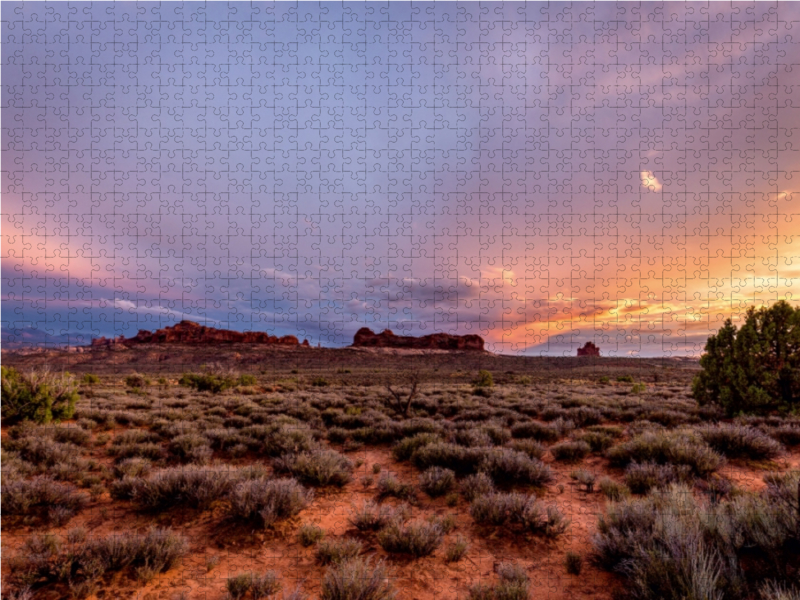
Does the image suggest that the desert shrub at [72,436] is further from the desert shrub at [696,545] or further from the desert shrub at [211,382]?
the desert shrub at [696,545]

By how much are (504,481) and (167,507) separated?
5.54 m

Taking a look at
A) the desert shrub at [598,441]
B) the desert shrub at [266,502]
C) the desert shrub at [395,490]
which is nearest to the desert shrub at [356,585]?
the desert shrub at [266,502]

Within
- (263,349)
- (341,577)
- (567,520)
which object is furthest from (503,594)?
(263,349)

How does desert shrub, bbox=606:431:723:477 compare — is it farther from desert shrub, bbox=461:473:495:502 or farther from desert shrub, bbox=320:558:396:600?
desert shrub, bbox=320:558:396:600

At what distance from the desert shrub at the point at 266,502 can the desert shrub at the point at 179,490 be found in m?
0.35

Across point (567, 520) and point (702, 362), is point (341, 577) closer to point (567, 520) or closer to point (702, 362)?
point (567, 520)

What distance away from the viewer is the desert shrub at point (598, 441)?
8.45 meters

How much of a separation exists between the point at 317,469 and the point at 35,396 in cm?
899

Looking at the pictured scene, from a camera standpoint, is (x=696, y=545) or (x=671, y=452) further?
(x=671, y=452)

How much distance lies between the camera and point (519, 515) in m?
4.92

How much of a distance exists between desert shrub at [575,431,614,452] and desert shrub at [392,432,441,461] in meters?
3.65

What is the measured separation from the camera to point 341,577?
3.36 meters

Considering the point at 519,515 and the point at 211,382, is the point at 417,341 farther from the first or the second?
the point at 519,515

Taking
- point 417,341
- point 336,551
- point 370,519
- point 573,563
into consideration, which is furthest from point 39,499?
point 417,341
